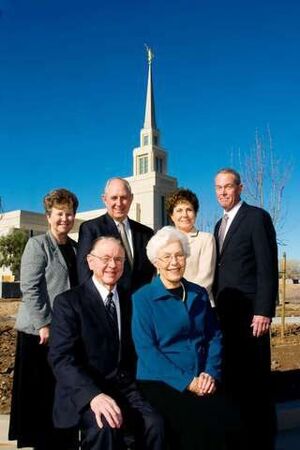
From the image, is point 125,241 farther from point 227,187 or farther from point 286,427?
point 286,427

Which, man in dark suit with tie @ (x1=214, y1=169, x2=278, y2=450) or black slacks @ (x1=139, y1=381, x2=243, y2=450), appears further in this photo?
man in dark suit with tie @ (x1=214, y1=169, x2=278, y2=450)

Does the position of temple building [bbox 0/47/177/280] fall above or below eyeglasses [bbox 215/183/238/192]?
above

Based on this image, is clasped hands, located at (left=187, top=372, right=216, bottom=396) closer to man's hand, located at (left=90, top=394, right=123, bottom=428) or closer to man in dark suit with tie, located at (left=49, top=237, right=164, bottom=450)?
man in dark suit with tie, located at (left=49, top=237, right=164, bottom=450)

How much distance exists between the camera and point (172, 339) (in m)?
2.64

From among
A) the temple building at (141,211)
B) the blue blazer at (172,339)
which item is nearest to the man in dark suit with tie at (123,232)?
the blue blazer at (172,339)

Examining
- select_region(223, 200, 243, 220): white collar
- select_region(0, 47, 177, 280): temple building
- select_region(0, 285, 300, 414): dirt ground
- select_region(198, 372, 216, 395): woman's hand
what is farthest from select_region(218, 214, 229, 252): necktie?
select_region(0, 47, 177, 280): temple building

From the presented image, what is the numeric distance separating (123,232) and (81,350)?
1249mm

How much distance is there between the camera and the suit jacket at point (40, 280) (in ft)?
10.6

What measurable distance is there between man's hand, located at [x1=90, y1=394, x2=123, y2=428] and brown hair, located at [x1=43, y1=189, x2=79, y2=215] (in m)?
1.50

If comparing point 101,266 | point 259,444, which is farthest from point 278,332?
point 101,266

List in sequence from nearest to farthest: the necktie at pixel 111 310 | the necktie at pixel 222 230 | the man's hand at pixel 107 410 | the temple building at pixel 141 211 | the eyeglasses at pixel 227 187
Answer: the man's hand at pixel 107 410 < the necktie at pixel 111 310 < the eyeglasses at pixel 227 187 < the necktie at pixel 222 230 < the temple building at pixel 141 211

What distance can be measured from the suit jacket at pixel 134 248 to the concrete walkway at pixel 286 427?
1442 mm

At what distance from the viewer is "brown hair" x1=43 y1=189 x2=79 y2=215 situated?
11.1ft

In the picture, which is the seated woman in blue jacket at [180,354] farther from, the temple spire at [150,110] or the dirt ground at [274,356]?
the temple spire at [150,110]
